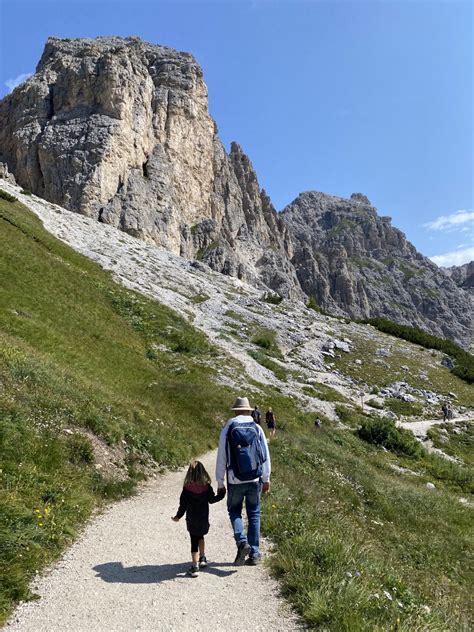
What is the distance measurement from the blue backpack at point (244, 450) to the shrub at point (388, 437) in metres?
23.7

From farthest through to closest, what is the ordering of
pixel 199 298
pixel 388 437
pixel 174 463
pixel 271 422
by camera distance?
pixel 199 298
pixel 388 437
pixel 271 422
pixel 174 463

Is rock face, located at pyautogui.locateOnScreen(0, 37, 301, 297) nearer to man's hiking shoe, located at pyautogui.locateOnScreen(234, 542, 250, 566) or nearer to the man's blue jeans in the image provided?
the man's blue jeans

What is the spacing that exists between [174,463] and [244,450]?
8457mm

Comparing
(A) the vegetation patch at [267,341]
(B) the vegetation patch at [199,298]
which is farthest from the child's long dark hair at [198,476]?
(B) the vegetation patch at [199,298]

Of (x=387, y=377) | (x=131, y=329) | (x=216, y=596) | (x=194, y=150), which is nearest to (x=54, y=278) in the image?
(x=131, y=329)

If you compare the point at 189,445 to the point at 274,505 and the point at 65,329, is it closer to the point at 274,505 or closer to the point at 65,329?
the point at 274,505

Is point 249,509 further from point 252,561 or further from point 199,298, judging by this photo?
point 199,298

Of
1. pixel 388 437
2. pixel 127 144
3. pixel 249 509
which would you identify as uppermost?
pixel 127 144

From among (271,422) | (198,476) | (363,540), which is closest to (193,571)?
(198,476)

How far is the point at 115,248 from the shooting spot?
→ 56875 millimetres

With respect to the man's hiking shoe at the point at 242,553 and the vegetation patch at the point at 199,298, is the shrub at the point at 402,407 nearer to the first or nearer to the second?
the vegetation patch at the point at 199,298

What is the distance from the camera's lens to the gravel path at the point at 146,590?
5.38 meters

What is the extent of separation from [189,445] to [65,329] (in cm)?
1138

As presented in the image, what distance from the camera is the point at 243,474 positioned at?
7.12 metres
